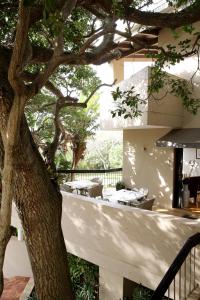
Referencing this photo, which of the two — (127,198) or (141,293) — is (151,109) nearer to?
(127,198)

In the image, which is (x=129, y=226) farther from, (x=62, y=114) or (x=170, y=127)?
(x=62, y=114)

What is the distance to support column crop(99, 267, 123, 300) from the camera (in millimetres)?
7312

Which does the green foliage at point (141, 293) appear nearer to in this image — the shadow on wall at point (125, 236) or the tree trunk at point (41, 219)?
the shadow on wall at point (125, 236)

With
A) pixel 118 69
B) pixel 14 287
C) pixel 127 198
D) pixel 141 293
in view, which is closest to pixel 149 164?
pixel 127 198

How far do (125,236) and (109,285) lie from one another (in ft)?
4.77

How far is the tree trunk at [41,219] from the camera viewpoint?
427 cm

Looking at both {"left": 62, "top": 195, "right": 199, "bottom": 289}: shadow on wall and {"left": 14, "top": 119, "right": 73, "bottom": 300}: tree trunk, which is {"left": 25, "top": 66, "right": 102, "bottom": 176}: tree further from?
{"left": 14, "top": 119, "right": 73, "bottom": 300}: tree trunk

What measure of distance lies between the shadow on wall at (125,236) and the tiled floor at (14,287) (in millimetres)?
3048

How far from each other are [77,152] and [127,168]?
173 inches

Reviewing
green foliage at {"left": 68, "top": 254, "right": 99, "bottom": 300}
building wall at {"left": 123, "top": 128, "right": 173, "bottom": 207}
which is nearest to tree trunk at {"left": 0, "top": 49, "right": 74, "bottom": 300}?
green foliage at {"left": 68, "top": 254, "right": 99, "bottom": 300}

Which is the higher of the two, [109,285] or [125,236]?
[125,236]

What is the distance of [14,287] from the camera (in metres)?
10.2

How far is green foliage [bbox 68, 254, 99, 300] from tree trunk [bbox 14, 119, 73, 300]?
3.65 m

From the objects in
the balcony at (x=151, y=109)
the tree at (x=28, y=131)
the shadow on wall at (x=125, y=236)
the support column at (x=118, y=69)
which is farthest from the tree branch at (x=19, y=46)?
the support column at (x=118, y=69)
